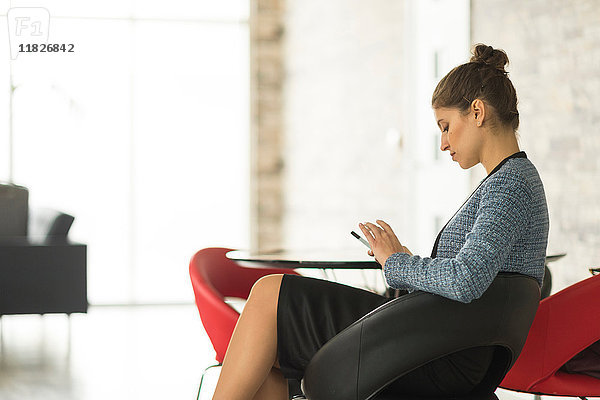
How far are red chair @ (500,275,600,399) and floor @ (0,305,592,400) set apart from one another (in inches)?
55.9

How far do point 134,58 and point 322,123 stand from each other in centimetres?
173

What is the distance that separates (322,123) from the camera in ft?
21.1

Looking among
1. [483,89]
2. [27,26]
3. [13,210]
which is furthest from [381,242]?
[27,26]

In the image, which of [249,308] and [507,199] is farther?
[249,308]

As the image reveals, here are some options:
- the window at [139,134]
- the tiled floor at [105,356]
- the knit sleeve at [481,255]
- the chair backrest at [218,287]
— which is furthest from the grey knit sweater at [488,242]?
the window at [139,134]

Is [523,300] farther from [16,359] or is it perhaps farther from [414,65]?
[414,65]

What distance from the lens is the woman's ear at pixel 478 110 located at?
1879mm

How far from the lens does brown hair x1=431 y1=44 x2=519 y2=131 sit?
1.89 meters

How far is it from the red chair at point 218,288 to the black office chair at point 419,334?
2.69 ft

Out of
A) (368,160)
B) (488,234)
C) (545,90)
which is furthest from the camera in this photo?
(368,160)

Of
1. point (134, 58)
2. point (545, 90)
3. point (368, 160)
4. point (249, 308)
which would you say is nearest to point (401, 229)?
point (368, 160)

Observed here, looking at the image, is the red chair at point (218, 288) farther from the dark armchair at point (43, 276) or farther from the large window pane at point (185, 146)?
the large window pane at point (185, 146)

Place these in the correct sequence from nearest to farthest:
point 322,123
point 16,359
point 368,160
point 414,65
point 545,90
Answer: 1. point 545,90
2. point 16,359
3. point 414,65
4. point 368,160
5. point 322,123

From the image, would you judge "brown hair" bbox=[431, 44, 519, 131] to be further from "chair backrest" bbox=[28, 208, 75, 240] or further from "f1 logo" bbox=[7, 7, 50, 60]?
"f1 logo" bbox=[7, 7, 50, 60]
